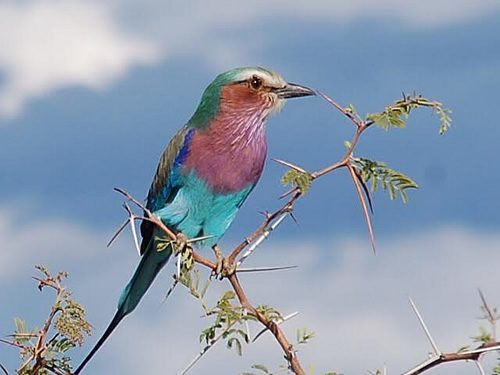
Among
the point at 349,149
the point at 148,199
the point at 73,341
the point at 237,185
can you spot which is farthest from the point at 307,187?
the point at 148,199

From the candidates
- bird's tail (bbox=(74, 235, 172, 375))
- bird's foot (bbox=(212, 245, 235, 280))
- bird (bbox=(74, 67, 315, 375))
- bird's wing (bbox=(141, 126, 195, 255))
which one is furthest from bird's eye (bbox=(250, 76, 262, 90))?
bird's foot (bbox=(212, 245, 235, 280))

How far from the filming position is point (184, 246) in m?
2.38

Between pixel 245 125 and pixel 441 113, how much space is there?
205 centimetres

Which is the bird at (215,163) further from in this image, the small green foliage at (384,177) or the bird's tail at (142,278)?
the small green foliage at (384,177)

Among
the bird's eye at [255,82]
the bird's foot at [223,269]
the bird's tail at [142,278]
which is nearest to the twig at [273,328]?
the bird's foot at [223,269]

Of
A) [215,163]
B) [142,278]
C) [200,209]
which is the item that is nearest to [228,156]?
[215,163]

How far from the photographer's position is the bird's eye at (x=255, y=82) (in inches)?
163

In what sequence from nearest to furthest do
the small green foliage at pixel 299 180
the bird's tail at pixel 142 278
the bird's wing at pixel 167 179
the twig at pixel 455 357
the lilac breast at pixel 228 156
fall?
1. the twig at pixel 455 357
2. the small green foliage at pixel 299 180
3. the bird's tail at pixel 142 278
4. the lilac breast at pixel 228 156
5. the bird's wing at pixel 167 179

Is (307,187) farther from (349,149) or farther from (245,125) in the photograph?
(245,125)

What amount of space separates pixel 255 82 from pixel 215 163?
38 cm

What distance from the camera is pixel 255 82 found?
4152mm

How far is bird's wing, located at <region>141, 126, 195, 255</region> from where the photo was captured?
13.7 feet

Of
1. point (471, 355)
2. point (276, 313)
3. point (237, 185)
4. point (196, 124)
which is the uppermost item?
point (196, 124)

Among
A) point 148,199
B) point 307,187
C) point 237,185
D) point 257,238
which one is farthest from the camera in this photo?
point 148,199
